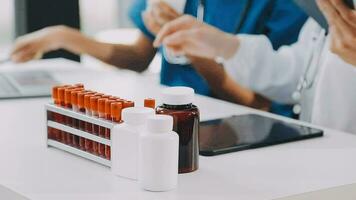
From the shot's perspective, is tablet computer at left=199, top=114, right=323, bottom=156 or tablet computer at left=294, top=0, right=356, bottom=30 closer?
tablet computer at left=199, top=114, right=323, bottom=156

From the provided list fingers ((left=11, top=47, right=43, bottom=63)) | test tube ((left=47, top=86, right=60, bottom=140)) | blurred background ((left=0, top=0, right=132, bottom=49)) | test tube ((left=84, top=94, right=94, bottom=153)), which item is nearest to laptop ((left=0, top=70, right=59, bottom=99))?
fingers ((left=11, top=47, right=43, bottom=63))

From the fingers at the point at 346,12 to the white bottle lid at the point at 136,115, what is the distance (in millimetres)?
609

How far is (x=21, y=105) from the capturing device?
5.33 feet

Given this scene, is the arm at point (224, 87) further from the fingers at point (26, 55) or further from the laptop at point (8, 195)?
the laptop at point (8, 195)

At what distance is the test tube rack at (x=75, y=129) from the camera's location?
44.5 inches

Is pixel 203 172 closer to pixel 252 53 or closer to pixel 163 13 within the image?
pixel 252 53

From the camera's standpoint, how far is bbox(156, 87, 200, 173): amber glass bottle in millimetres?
1093

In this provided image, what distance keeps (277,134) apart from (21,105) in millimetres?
581

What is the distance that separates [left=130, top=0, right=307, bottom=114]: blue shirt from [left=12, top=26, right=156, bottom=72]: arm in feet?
0.71

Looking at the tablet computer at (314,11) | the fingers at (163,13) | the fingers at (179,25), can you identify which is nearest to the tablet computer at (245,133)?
the tablet computer at (314,11)

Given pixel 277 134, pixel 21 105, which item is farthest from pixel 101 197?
pixel 21 105

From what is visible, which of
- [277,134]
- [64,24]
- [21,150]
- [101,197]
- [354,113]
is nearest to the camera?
[101,197]

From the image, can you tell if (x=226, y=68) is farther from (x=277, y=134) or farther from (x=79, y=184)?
(x=79, y=184)

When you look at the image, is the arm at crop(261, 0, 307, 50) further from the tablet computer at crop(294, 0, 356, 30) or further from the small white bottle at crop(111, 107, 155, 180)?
the small white bottle at crop(111, 107, 155, 180)
